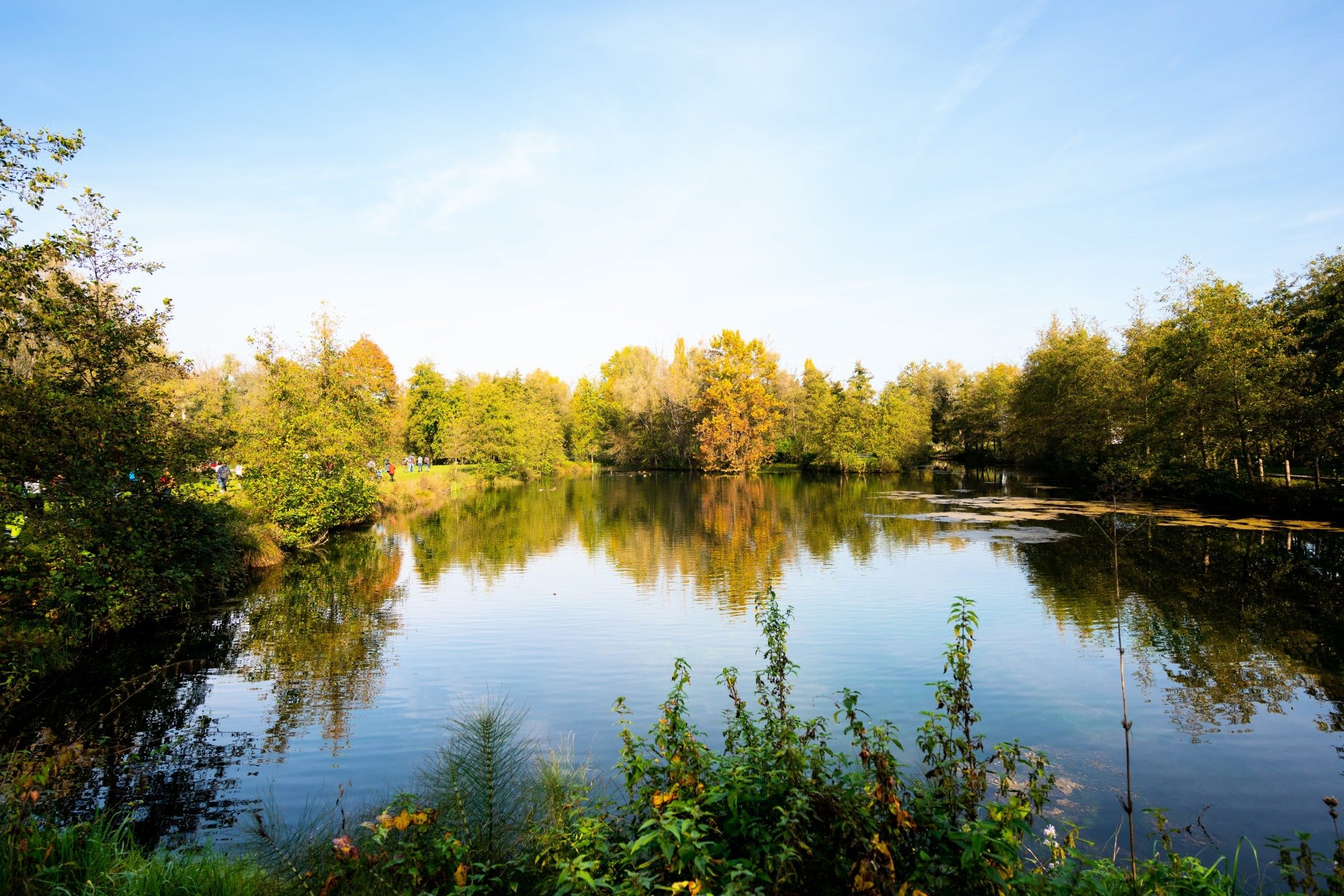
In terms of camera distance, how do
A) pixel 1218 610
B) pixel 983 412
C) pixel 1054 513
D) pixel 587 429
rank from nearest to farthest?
1. pixel 1218 610
2. pixel 1054 513
3. pixel 983 412
4. pixel 587 429

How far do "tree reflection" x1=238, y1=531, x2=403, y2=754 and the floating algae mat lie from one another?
Answer: 2262 centimetres

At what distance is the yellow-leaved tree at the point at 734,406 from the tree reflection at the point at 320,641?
146 feet

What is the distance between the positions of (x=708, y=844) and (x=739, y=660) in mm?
8418

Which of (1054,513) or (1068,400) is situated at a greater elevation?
(1068,400)

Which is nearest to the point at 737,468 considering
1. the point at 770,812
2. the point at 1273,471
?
the point at 1273,471

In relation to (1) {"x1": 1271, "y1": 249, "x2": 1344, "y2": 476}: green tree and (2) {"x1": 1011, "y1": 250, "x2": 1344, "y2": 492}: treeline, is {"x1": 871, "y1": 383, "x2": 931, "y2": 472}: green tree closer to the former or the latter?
(2) {"x1": 1011, "y1": 250, "x2": 1344, "y2": 492}: treeline

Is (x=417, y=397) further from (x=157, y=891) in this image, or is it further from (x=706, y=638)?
(x=157, y=891)

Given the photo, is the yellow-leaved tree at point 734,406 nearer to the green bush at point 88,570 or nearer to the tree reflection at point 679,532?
the tree reflection at point 679,532

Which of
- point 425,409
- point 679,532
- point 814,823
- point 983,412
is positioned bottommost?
point 679,532

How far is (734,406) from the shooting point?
6494 centimetres

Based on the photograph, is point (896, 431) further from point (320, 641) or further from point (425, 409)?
point (320, 641)

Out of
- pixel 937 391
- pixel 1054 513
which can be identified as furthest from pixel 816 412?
pixel 1054 513

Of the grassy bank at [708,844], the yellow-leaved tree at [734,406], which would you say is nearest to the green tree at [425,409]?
the yellow-leaved tree at [734,406]

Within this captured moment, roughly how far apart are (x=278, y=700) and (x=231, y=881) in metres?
6.92
